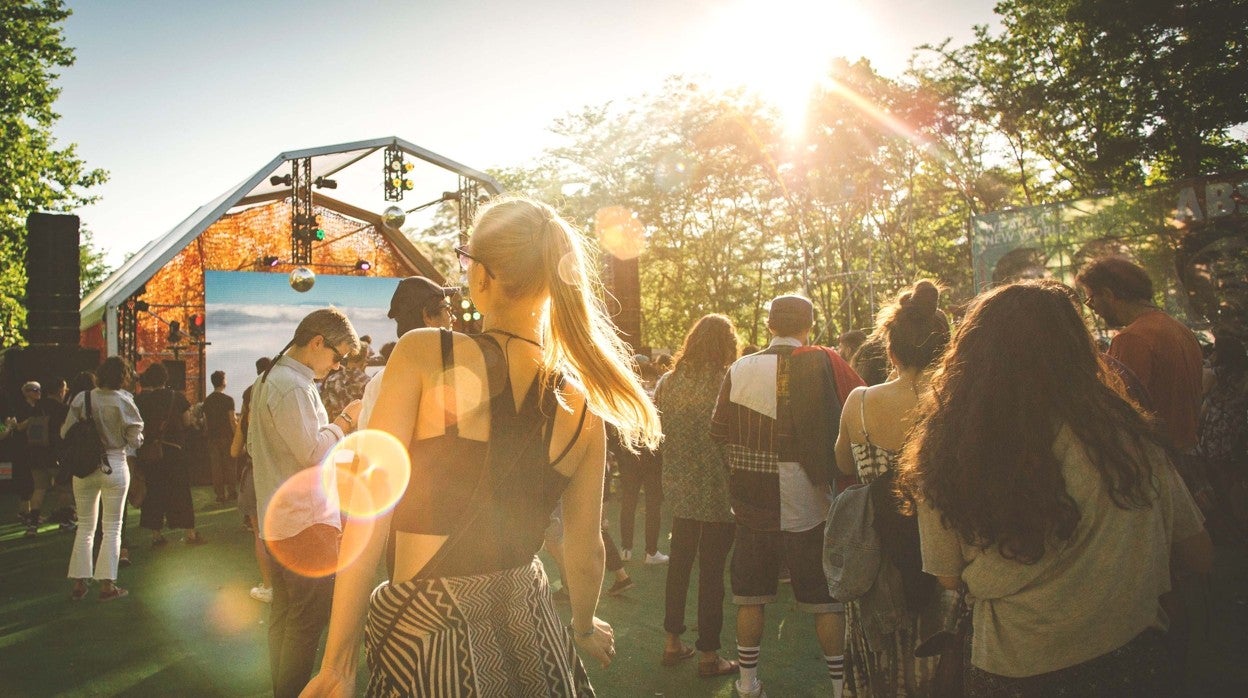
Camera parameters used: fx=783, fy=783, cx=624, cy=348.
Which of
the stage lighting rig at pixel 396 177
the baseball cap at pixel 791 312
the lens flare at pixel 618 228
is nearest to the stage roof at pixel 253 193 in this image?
the stage lighting rig at pixel 396 177

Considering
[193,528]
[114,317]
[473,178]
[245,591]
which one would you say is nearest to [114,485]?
[245,591]

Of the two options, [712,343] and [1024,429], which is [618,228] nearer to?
[712,343]

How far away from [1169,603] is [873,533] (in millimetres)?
955

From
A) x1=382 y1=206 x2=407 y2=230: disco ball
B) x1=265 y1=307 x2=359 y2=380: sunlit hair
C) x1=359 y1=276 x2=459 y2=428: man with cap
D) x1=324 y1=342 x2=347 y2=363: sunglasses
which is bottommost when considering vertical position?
x1=324 y1=342 x2=347 y2=363: sunglasses

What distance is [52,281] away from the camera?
43.3 ft

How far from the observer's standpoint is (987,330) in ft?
6.20

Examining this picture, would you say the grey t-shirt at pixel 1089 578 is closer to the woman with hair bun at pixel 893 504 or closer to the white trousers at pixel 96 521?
the woman with hair bun at pixel 893 504

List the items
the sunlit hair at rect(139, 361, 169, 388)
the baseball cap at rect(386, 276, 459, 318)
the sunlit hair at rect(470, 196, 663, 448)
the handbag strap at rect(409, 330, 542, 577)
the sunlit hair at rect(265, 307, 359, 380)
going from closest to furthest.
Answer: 1. the handbag strap at rect(409, 330, 542, 577)
2. the sunlit hair at rect(470, 196, 663, 448)
3. the sunlit hair at rect(265, 307, 359, 380)
4. the baseball cap at rect(386, 276, 459, 318)
5. the sunlit hair at rect(139, 361, 169, 388)

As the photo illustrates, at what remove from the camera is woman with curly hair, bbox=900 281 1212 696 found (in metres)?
1.75

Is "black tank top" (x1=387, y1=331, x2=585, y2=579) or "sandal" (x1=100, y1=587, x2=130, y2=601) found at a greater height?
"black tank top" (x1=387, y1=331, x2=585, y2=579)

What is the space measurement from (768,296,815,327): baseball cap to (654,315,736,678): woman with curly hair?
54 cm

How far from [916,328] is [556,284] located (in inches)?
73.0

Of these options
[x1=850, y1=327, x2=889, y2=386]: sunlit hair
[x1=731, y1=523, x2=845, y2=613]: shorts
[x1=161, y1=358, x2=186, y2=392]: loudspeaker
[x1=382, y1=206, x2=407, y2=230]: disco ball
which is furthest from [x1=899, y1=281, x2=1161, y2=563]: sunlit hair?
[x1=161, y1=358, x2=186, y2=392]: loudspeaker

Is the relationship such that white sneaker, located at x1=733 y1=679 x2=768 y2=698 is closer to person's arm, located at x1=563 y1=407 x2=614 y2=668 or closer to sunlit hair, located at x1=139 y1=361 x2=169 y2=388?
person's arm, located at x1=563 y1=407 x2=614 y2=668
